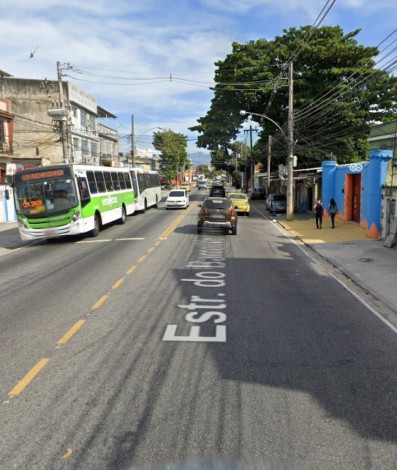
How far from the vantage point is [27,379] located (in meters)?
5.40

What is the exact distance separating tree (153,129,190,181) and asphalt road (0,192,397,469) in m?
85.7

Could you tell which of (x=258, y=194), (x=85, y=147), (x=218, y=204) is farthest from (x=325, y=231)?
(x=85, y=147)

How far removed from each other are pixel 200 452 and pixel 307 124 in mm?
36973

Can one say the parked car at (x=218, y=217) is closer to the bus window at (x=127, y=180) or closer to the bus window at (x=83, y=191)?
the bus window at (x=83, y=191)

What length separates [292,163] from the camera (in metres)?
27.7

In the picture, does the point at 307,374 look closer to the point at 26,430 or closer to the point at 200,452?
the point at 200,452

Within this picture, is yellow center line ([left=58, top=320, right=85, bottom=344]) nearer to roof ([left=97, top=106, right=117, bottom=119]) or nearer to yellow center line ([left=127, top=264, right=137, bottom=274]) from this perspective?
yellow center line ([left=127, top=264, right=137, bottom=274])

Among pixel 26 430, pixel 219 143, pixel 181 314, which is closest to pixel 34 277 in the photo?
pixel 181 314

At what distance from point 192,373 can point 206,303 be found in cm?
331

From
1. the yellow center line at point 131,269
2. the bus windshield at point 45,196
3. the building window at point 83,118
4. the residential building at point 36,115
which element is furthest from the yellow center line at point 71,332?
the building window at point 83,118

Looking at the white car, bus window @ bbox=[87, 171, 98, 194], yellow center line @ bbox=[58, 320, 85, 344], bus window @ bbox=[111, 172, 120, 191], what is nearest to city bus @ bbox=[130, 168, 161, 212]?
the white car

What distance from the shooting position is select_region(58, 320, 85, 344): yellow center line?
6738 millimetres

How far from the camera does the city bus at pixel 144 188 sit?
3072 centimetres

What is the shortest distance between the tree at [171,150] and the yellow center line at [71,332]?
8835 centimetres
